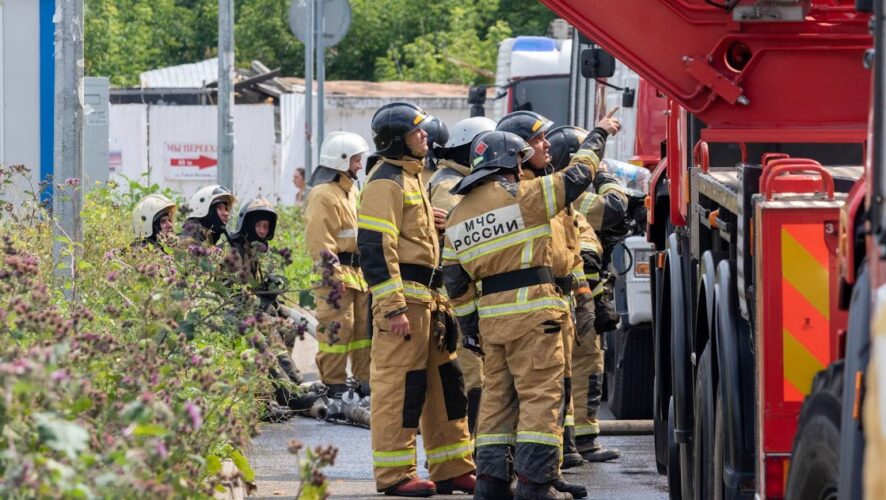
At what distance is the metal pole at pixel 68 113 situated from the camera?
7.48 m

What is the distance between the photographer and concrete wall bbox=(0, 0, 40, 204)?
28.9 ft

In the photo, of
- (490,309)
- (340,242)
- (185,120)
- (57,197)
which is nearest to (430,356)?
(490,309)

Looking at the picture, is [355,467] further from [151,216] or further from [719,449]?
[719,449]

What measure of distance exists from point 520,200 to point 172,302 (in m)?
2.32

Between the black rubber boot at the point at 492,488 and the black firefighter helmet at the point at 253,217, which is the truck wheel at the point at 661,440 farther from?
the black firefighter helmet at the point at 253,217

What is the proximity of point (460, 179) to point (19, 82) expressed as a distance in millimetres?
2305

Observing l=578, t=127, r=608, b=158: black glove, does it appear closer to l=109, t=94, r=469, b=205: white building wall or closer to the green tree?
l=109, t=94, r=469, b=205: white building wall

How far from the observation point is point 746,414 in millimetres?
4902

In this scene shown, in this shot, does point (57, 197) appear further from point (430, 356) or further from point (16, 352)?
point (16, 352)

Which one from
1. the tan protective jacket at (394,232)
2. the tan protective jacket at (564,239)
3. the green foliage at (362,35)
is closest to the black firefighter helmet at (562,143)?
the tan protective jacket at (564,239)

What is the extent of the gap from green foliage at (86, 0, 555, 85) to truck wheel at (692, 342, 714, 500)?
29.1m

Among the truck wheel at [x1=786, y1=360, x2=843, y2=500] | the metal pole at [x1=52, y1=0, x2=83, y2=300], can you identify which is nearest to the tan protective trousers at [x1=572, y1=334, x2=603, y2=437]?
the metal pole at [x1=52, y1=0, x2=83, y2=300]

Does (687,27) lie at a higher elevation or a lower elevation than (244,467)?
higher

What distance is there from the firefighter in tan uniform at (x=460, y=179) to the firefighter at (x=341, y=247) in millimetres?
1600
